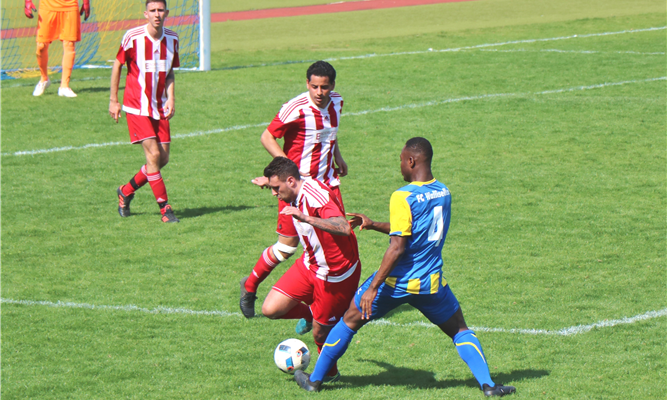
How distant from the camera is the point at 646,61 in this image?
1748 centimetres

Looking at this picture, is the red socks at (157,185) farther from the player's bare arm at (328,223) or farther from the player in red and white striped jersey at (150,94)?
the player's bare arm at (328,223)

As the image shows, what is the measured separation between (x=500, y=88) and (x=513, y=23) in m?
10.1

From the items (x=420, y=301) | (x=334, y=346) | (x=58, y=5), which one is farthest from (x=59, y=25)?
(x=420, y=301)

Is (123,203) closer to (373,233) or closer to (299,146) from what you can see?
(373,233)

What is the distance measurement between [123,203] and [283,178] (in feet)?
15.7

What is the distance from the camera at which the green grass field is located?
5.79m

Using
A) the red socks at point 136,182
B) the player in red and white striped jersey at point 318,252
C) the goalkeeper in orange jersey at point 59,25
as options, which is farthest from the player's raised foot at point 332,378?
the goalkeeper in orange jersey at point 59,25

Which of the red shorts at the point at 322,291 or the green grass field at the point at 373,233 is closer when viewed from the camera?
the red shorts at the point at 322,291

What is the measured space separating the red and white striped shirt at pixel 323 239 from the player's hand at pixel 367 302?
427 mm

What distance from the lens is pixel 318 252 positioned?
549 centimetres

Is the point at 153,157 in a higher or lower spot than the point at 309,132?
lower

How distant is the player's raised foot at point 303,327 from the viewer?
637 centimetres

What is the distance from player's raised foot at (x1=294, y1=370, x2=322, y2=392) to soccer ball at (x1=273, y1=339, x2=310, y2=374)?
83 mm

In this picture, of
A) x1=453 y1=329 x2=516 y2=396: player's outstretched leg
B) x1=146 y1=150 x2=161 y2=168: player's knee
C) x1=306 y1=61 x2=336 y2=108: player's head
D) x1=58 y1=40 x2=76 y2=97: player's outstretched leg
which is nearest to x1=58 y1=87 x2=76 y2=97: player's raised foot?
x1=58 y1=40 x2=76 y2=97: player's outstretched leg
